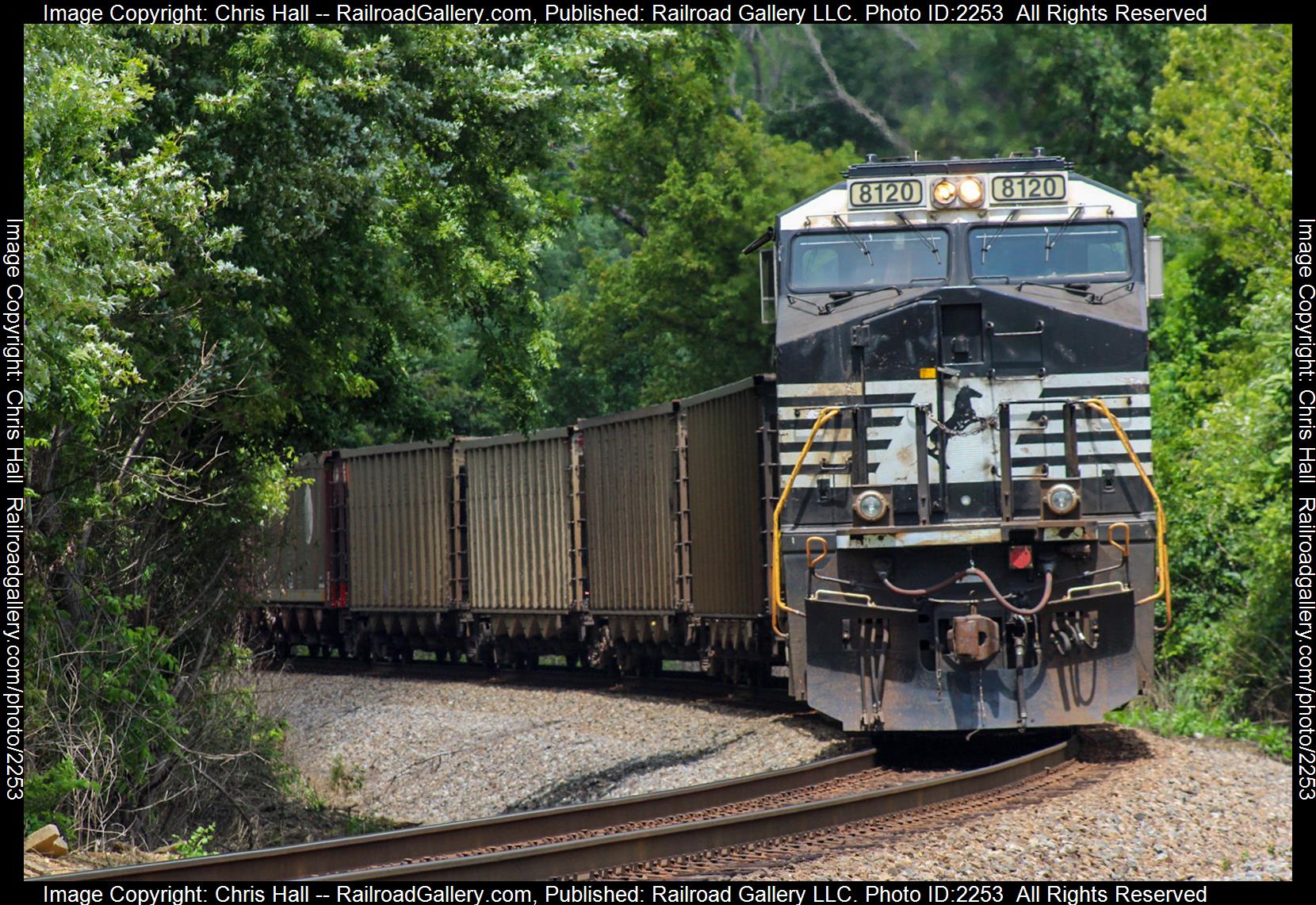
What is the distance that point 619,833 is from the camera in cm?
888

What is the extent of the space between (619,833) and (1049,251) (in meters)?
5.56

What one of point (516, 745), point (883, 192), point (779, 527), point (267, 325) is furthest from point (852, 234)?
point (516, 745)

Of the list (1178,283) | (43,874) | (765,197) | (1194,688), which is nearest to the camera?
(43,874)

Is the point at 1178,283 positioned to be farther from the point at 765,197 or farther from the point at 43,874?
the point at 43,874

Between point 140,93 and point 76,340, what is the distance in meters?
1.67

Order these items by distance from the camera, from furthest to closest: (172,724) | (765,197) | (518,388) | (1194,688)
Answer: (765,197), (1194,688), (518,388), (172,724)

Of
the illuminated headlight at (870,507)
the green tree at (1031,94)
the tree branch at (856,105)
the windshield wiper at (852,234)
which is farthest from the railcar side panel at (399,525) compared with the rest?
the tree branch at (856,105)

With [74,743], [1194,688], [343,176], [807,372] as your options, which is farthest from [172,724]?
[1194,688]

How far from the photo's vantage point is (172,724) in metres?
11.7

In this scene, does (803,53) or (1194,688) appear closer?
(1194,688)

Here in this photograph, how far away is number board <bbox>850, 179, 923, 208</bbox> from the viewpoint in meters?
11.6

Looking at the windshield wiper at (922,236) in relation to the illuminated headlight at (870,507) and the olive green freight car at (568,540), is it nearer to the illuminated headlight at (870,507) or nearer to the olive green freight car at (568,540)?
the illuminated headlight at (870,507)

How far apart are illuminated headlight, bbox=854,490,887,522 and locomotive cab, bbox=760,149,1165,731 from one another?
0.8 inches

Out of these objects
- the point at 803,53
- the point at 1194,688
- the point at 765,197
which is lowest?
the point at 1194,688
